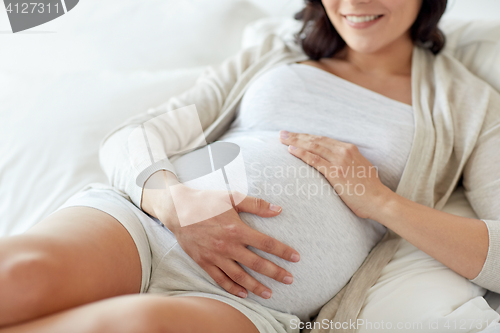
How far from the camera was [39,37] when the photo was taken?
108cm

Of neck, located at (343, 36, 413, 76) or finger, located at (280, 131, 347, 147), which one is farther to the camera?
neck, located at (343, 36, 413, 76)

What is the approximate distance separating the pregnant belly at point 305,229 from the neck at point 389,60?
0.46 meters

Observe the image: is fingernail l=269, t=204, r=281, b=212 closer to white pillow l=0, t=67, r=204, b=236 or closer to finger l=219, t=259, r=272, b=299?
finger l=219, t=259, r=272, b=299

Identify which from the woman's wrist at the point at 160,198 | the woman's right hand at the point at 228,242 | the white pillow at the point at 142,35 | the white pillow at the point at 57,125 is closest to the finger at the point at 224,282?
the woman's right hand at the point at 228,242

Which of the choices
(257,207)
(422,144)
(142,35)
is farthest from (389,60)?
(142,35)

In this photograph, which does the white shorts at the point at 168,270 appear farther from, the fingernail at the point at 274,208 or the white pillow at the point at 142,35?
the white pillow at the point at 142,35

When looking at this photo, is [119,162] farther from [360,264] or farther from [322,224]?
[360,264]

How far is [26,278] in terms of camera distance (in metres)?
0.51

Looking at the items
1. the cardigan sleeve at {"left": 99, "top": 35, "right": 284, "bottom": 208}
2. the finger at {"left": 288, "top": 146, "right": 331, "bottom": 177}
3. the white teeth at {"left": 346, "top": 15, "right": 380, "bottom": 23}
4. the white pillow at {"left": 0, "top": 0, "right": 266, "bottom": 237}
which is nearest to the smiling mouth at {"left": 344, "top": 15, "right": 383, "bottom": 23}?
the white teeth at {"left": 346, "top": 15, "right": 380, "bottom": 23}

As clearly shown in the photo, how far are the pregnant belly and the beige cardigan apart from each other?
0.05 metres

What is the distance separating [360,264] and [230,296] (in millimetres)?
300

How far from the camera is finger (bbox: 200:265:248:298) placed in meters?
0.67

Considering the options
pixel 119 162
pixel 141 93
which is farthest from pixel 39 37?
pixel 119 162

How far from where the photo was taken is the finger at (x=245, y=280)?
66cm
